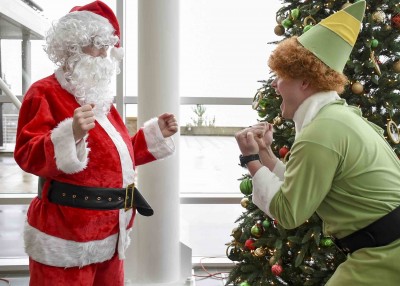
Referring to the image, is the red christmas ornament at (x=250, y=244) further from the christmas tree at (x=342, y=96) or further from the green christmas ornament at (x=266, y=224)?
the green christmas ornament at (x=266, y=224)

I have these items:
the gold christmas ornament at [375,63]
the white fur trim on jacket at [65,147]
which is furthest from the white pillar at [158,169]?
the white fur trim on jacket at [65,147]

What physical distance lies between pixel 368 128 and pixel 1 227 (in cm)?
451

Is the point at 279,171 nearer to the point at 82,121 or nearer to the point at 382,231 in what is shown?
the point at 382,231

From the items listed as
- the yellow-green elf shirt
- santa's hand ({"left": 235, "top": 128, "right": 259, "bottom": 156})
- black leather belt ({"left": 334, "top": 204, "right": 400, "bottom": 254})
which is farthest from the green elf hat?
black leather belt ({"left": 334, "top": 204, "right": 400, "bottom": 254})

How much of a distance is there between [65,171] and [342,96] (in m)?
1.64

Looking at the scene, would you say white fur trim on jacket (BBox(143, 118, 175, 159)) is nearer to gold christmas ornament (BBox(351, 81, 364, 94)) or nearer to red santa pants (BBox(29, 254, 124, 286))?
red santa pants (BBox(29, 254, 124, 286))

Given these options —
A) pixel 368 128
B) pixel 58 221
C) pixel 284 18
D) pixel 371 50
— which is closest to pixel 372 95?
pixel 371 50

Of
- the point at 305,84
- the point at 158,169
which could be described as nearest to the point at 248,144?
the point at 305,84

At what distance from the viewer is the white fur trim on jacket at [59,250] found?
5.69ft

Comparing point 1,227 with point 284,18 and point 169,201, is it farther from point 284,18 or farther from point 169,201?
point 284,18

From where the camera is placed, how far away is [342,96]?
253 centimetres

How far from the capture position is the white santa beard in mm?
1803

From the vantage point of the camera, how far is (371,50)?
2.43m

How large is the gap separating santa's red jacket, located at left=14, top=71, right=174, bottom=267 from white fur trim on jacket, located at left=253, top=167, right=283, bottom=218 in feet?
2.07
